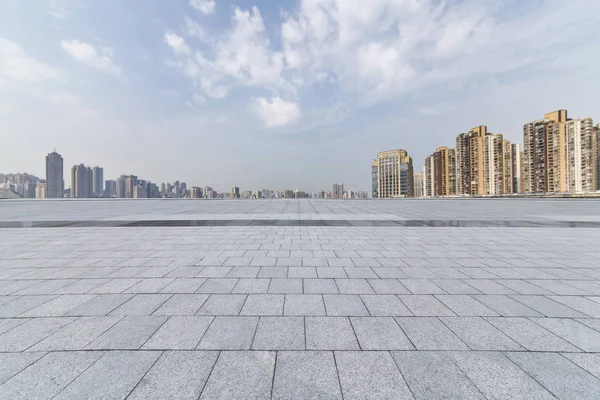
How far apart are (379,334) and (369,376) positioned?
79 centimetres

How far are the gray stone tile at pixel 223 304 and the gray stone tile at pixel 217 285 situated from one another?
224mm

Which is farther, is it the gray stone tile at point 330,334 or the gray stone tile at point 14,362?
the gray stone tile at point 330,334

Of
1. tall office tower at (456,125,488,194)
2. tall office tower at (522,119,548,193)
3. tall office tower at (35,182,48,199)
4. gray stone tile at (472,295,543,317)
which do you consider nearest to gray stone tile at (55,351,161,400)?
gray stone tile at (472,295,543,317)

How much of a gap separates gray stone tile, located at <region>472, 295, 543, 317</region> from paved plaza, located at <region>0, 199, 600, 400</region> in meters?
0.03

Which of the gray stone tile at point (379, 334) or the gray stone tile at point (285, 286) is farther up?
the gray stone tile at point (285, 286)

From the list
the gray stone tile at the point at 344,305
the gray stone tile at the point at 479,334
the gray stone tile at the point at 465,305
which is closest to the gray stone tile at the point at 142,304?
the gray stone tile at the point at 344,305

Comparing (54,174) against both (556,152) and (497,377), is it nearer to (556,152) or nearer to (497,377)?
(497,377)

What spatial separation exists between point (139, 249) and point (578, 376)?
8882 millimetres

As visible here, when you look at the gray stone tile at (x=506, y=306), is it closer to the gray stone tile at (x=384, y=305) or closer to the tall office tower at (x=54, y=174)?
the gray stone tile at (x=384, y=305)

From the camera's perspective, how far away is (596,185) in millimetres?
72312

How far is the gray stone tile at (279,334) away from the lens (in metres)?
2.92

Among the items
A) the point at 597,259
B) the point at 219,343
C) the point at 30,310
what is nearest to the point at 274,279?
the point at 219,343

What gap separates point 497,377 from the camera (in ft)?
8.04

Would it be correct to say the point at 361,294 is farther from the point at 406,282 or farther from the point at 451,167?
the point at 451,167
